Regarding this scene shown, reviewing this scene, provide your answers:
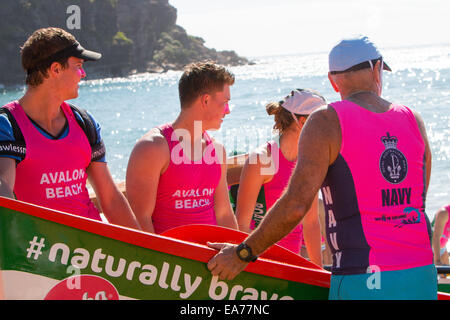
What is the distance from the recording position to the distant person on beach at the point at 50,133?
2.93 meters

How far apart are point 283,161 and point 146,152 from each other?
45.0 inches

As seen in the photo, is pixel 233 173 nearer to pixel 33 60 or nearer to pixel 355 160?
pixel 33 60

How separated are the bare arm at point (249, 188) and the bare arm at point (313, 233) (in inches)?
22.1

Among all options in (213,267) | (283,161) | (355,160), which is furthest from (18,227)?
(283,161)

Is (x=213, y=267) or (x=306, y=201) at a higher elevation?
(x=306, y=201)

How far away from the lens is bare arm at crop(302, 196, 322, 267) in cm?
437

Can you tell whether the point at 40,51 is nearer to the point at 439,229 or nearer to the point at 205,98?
the point at 205,98

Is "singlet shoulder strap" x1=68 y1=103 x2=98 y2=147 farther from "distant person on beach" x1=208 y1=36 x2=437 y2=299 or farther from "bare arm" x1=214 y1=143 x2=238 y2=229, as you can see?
"distant person on beach" x1=208 y1=36 x2=437 y2=299

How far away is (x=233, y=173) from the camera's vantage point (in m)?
5.77

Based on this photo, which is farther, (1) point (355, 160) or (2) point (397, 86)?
(2) point (397, 86)

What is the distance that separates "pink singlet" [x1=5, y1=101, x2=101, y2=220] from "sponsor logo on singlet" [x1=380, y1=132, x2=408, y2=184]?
5.53 ft

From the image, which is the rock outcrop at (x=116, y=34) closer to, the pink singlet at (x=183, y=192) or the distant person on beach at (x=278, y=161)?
the distant person on beach at (x=278, y=161)

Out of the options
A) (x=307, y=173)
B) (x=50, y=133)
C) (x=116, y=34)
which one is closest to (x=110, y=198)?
(x=50, y=133)
